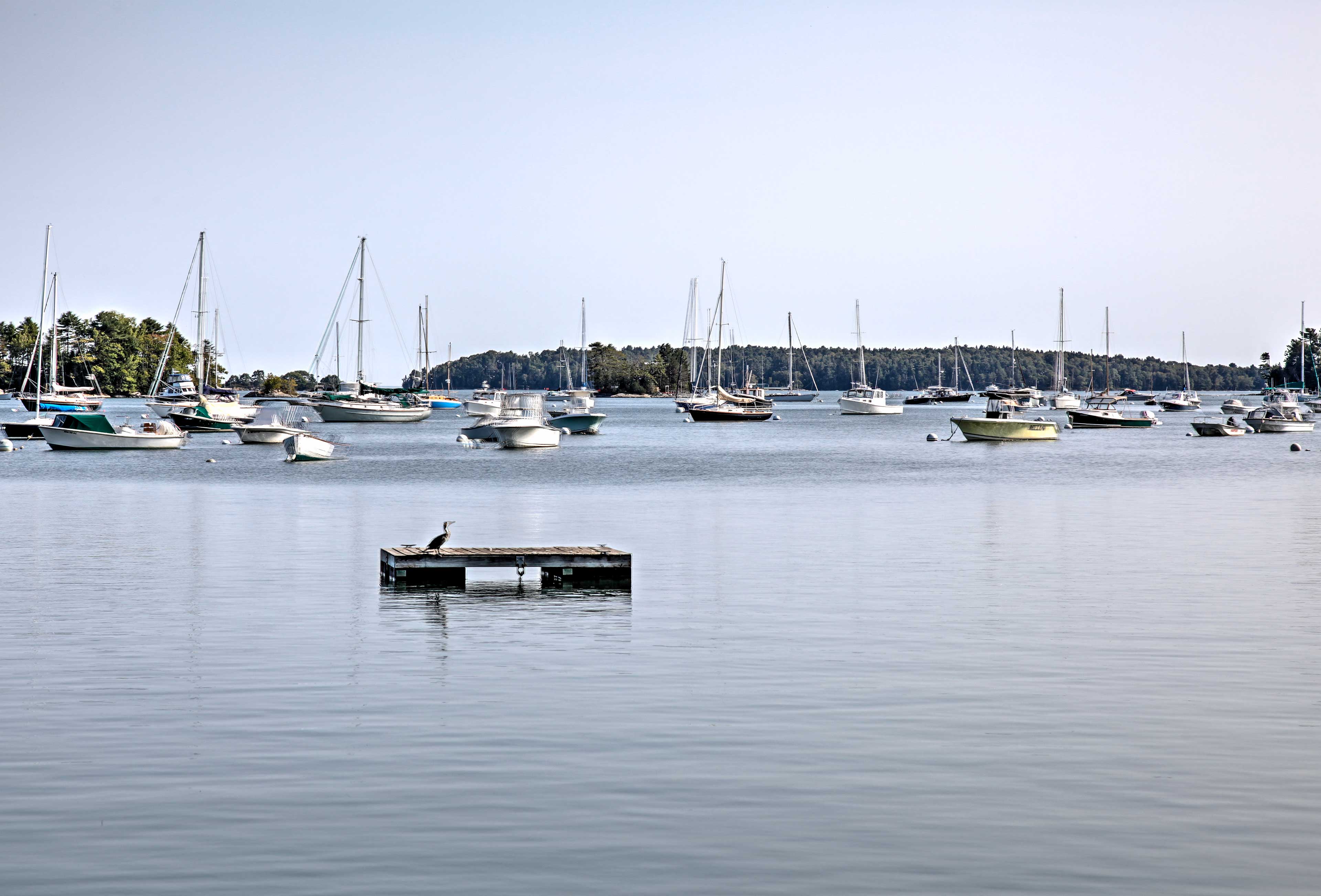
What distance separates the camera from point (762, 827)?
36.5 ft

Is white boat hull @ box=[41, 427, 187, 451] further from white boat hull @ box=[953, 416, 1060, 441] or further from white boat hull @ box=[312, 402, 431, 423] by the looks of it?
white boat hull @ box=[953, 416, 1060, 441]

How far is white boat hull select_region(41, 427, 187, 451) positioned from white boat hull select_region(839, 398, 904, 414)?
104277 millimetres

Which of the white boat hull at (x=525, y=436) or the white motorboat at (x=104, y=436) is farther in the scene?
the white boat hull at (x=525, y=436)

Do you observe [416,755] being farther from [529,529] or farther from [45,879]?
[529,529]

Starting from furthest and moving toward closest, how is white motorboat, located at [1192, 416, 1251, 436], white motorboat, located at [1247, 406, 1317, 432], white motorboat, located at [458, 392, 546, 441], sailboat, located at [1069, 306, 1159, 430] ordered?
1. sailboat, located at [1069, 306, 1159, 430]
2. white motorboat, located at [1247, 406, 1317, 432]
3. white motorboat, located at [1192, 416, 1251, 436]
4. white motorboat, located at [458, 392, 546, 441]

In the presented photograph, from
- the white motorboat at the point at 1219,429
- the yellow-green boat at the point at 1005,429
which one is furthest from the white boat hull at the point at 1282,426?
the yellow-green boat at the point at 1005,429

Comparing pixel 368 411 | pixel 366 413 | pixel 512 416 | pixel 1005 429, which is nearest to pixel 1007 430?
pixel 1005 429

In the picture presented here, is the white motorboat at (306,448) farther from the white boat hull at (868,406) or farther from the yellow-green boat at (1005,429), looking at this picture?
the white boat hull at (868,406)

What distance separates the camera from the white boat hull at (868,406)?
573 feet

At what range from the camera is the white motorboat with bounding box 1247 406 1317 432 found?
388ft

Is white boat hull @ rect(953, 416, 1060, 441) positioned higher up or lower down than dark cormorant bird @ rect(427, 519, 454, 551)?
higher up

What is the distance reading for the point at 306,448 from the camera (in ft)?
247

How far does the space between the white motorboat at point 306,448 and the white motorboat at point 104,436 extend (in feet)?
34.1

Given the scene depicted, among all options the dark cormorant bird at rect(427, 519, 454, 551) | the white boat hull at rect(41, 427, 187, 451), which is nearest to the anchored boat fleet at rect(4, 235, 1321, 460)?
the white boat hull at rect(41, 427, 187, 451)
